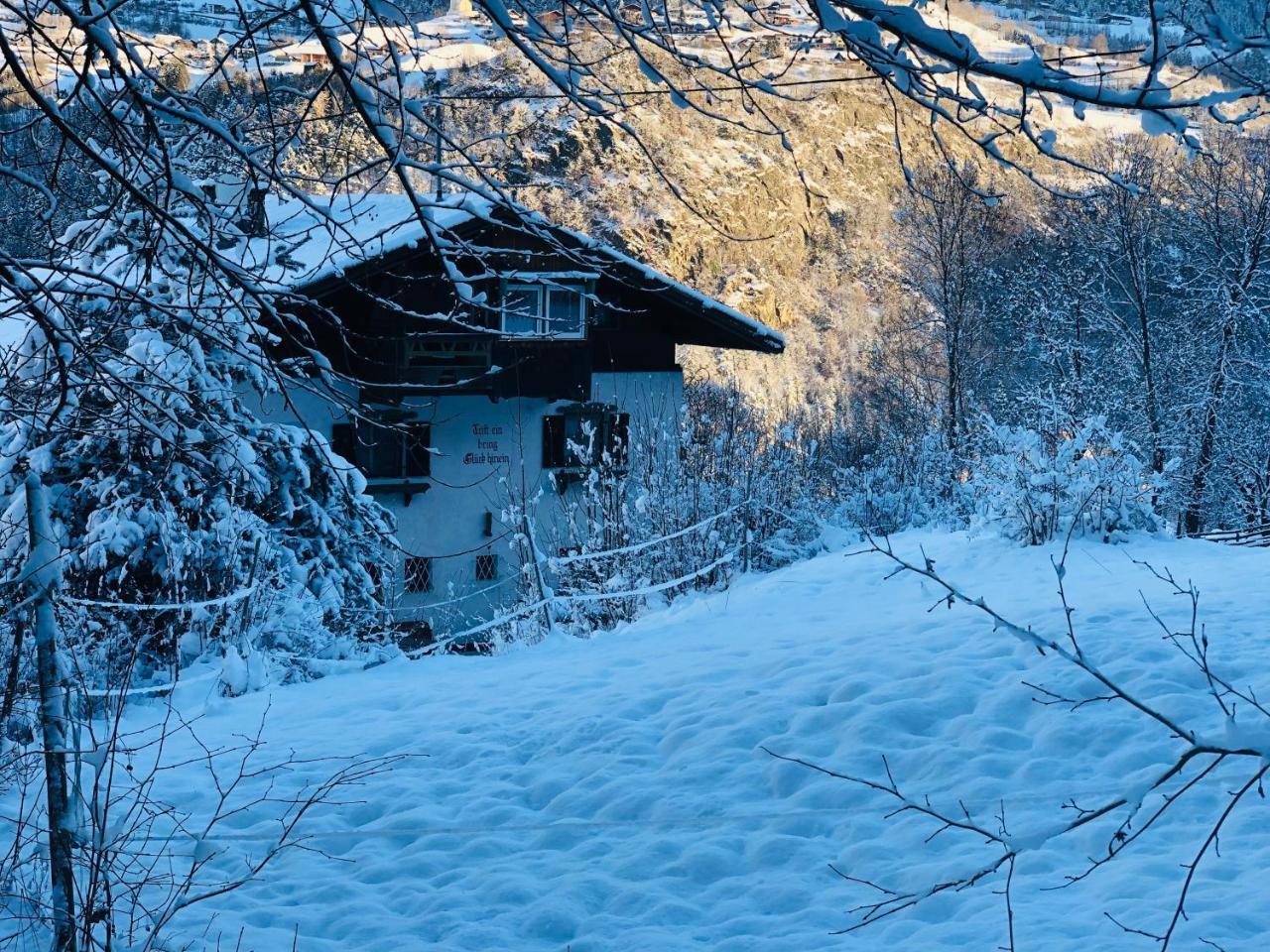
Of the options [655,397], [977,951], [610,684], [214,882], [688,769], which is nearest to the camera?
[977,951]

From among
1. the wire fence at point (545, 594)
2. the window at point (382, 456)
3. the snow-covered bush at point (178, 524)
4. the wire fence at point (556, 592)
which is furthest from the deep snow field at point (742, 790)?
the window at point (382, 456)

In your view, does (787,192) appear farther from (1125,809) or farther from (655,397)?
(1125,809)

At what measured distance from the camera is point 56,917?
3131 mm

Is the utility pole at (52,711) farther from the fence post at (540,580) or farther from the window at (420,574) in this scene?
the window at (420,574)

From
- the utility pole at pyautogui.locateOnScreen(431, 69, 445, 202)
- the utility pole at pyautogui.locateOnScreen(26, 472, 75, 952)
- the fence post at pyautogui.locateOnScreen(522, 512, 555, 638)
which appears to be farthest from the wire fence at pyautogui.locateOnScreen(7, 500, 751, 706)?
the utility pole at pyautogui.locateOnScreen(431, 69, 445, 202)

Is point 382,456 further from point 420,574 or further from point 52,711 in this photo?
point 52,711

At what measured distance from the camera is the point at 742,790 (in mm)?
5098

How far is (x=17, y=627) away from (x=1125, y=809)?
3.79 meters

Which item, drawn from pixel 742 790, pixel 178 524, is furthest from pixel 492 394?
pixel 742 790

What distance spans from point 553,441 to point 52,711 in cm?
1299

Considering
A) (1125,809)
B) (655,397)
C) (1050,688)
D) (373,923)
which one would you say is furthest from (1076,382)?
(373,923)

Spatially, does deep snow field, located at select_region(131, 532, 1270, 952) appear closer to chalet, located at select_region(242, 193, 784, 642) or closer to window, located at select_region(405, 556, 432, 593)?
window, located at select_region(405, 556, 432, 593)

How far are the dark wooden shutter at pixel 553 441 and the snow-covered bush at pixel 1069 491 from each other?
23.1ft

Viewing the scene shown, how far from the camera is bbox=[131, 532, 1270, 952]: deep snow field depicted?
4012 mm
